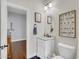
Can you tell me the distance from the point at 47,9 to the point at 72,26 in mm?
1465

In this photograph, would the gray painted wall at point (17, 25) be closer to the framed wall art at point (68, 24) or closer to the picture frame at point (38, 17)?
the picture frame at point (38, 17)

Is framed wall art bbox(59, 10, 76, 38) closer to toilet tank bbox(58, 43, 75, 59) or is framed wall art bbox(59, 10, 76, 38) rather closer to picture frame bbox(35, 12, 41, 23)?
toilet tank bbox(58, 43, 75, 59)

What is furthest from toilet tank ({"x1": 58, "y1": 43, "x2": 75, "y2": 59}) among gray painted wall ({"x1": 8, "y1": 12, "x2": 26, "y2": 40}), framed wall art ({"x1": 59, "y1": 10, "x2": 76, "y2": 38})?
gray painted wall ({"x1": 8, "y1": 12, "x2": 26, "y2": 40})

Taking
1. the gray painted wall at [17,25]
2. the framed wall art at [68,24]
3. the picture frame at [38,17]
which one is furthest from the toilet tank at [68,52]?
the gray painted wall at [17,25]

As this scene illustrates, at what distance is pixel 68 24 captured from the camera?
2.18 metres

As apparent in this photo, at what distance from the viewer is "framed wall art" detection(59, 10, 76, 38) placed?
2037mm

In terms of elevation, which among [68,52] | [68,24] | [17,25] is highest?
[17,25]

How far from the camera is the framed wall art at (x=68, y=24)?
204 cm

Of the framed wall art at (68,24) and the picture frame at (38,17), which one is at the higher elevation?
the picture frame at (38,17)

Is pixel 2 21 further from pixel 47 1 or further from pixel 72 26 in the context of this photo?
pixel 47 1

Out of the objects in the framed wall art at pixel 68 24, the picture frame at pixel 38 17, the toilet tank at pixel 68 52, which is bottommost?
the toilet tank at pixel 68 52

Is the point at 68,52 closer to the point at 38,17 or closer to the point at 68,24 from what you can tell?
the point at 68,24

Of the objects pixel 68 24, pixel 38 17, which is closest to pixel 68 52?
pixel 68 24

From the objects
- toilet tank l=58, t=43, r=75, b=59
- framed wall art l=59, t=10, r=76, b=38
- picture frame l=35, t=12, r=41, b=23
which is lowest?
toilet tank l=58, t=43, r=75, b=59
